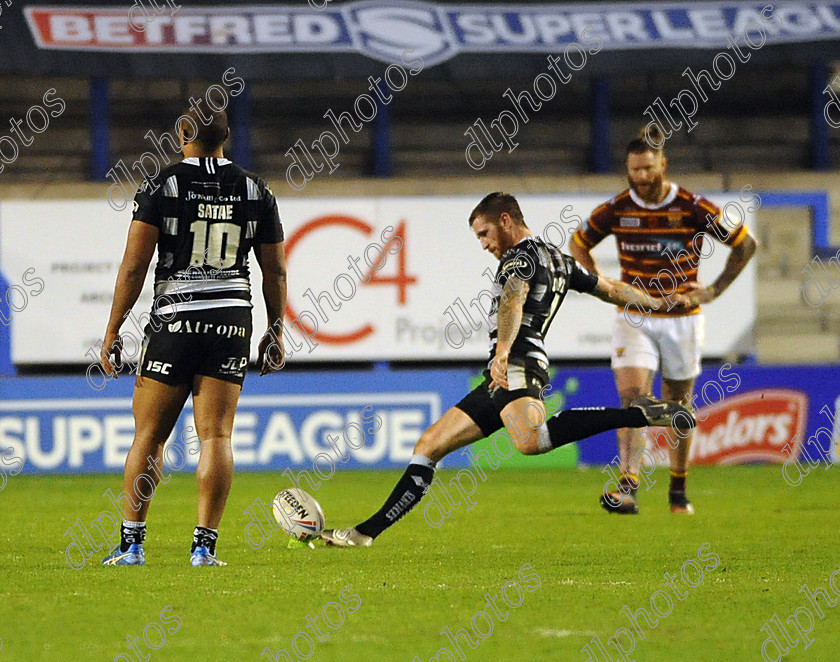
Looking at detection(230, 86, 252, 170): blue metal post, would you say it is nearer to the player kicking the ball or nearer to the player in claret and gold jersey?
the player in claret and gold jersey

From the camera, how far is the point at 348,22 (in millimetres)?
14914

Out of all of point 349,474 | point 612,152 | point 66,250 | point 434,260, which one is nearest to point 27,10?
point 66,250

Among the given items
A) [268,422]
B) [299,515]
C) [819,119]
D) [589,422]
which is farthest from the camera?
[819,119]

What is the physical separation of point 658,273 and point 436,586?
384 cm

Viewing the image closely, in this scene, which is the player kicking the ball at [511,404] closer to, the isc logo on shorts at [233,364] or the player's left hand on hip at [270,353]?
the player's left hand on hip at [270,353]

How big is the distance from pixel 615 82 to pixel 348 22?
4.63 m

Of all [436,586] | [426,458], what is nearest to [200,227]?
[426,458]

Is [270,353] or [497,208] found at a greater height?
[497,208]

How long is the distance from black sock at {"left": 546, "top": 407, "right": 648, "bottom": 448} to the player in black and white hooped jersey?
1.70m

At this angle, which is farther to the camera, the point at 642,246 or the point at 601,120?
the point at 601,120

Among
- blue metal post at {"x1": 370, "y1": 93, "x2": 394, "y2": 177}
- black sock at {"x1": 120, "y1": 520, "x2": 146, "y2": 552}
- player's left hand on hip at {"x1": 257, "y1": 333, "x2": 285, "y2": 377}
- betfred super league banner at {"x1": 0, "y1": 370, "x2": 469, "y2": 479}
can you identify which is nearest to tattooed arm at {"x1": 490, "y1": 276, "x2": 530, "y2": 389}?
player's left hand on hip at {"x1": 257, "y1": 333, "x2": 285, "y2": 377}

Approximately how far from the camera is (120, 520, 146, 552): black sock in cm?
629

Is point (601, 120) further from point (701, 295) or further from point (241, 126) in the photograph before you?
point (701, 295)

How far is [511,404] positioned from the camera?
6.90 metres
